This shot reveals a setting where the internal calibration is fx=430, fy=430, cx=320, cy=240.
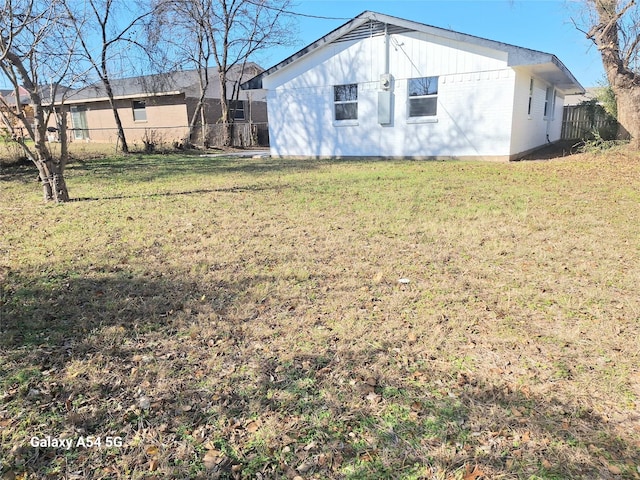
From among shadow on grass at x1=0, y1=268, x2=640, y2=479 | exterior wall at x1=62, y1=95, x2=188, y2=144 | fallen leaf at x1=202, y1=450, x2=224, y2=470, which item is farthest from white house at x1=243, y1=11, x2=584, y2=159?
fallen leaf at x1=202, y1=450, x2=224, y2=470

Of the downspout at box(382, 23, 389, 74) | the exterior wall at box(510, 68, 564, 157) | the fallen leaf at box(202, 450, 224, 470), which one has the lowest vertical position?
the fallen leaf at box(202, 450, 224, 470)

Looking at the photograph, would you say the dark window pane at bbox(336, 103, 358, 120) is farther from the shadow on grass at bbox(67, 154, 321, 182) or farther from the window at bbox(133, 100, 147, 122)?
the window at bbox(133, 100, 147, 122)

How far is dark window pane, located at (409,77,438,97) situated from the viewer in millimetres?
13492

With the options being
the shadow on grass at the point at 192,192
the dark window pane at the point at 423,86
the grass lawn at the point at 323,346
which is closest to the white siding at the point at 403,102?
the dark window pane at the point at 423,86

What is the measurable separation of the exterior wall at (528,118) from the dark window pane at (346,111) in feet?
16.7

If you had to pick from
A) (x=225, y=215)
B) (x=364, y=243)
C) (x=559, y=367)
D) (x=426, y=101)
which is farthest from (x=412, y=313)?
(x=426, y=101)

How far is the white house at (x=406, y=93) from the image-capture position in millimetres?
12695

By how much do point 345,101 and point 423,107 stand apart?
2.76 meters

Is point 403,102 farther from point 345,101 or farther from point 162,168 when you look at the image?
point 162,168

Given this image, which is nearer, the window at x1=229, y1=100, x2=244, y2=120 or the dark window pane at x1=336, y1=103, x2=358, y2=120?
the dark window pane at x1=336, y1=103, x2=358, y2=120

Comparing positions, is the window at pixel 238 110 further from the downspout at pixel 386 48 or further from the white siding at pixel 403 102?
the downspout at pixel 386 48

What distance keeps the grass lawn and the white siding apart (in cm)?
739

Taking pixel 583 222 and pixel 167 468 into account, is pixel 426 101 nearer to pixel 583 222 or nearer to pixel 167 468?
pixel 583 222

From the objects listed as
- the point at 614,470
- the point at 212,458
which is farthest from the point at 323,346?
the point at 614,470
